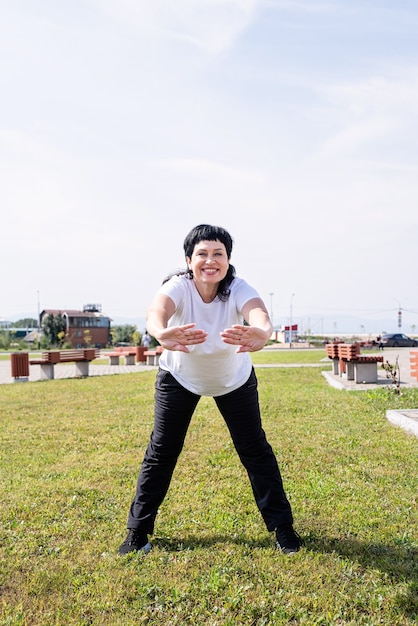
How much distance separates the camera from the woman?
332 centimetres

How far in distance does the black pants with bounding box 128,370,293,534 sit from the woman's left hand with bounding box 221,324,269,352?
64 cm

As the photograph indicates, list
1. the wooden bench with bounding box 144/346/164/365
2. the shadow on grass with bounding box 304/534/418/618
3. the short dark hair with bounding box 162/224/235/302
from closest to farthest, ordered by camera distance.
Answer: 1. the shadow on grass with bounding box 304/534/418/618
2. the short dark hair with bounding box 162/224/235/302
3. the wooden bench with bounding box 144/346/164/365

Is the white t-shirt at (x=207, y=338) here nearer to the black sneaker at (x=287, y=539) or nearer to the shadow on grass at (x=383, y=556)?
the black sneaker at (x=287, y=539)

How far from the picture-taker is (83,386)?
1391 cm

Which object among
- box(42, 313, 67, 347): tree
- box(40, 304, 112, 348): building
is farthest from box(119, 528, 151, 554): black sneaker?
box(40, 304, 112, 348): building

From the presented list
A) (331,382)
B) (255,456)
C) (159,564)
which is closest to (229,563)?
(159,564)

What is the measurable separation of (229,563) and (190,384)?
3.70 ft

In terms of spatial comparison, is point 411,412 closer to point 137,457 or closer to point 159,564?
point 137,457

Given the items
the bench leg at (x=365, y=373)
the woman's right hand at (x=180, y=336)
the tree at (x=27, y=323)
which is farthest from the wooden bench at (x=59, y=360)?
the tree at (x=27, y=323)

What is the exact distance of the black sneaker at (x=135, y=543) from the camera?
11.5 feet

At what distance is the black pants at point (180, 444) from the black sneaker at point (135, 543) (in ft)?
0.14

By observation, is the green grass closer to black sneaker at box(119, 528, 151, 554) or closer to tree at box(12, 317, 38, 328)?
black sneaker at box(119, 528, 151, 554)

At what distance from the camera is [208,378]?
3.40 m

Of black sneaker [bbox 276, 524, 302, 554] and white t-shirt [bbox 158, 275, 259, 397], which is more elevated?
white t-shirt [bbox 158, 275, 259, 397]
